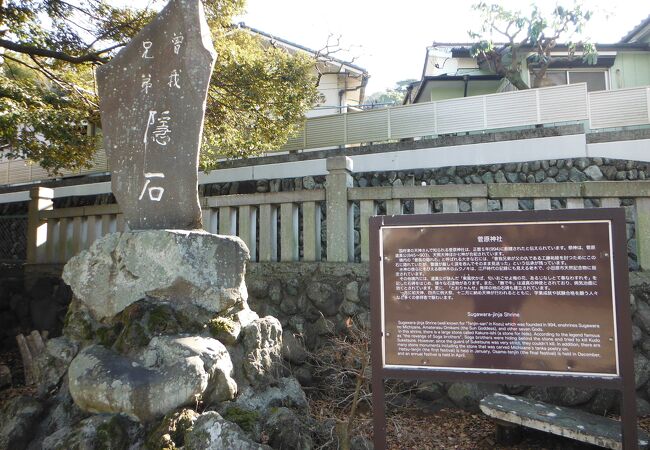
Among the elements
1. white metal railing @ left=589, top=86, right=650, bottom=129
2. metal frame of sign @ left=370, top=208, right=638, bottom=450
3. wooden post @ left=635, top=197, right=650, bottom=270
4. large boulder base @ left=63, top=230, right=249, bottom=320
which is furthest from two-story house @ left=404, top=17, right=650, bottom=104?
large boulder base @ left=63, top=230, right=249, bottom=320

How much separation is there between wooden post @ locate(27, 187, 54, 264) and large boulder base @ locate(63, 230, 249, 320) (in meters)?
4.62

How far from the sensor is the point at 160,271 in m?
3.59

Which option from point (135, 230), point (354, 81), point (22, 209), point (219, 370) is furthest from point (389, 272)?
point (354, 81)

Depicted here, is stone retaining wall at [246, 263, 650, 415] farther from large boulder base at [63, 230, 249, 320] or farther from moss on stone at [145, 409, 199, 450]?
moss on stone at [145, 409, 199, 450]

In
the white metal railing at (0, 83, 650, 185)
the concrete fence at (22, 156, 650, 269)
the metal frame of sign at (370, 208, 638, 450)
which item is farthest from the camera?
the white metal railing at (0, 83, 650, 185)

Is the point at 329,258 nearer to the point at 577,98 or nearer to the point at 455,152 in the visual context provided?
the point at 455,152

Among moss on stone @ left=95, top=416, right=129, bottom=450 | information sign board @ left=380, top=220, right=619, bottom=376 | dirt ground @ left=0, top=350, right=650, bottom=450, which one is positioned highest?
information sign board @ left=380, top=220, right=619, bottom=376

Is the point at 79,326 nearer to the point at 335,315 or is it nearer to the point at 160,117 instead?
the point at 160,117

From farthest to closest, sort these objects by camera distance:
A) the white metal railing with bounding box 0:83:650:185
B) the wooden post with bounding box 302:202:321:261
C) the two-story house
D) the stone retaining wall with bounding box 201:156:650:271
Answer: the two-story house < the white metal railing with bounding box 0:83:650:185 < the stone retaining wall with bounding box 201:156:650:271 < the wooden post with bounding box 302:202:321:261

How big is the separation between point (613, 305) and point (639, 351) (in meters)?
3.00

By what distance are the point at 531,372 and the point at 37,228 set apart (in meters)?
7.77

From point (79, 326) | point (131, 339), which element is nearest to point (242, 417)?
point (131, 339)

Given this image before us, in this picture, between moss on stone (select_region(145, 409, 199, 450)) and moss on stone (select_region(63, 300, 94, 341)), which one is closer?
moss on stone (select_region(145, 409, 199, 450))

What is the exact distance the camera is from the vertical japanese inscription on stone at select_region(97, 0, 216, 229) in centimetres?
394
